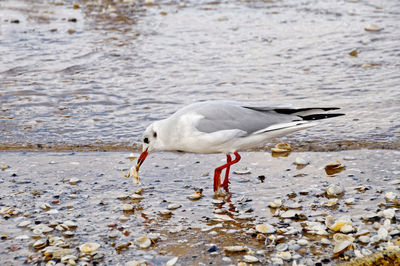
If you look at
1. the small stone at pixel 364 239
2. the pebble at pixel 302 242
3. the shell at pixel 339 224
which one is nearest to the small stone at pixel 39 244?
the pebble at pixel 302 242

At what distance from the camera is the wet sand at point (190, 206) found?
4.34 m

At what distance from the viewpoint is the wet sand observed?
4.34 meters

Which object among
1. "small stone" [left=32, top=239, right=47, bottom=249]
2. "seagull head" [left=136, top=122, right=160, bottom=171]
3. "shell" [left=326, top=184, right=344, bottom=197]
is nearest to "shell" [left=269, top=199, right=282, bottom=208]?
"shell" [left=326, top=184, right=344, bottom=197]

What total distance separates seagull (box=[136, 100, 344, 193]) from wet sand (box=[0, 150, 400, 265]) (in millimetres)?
378

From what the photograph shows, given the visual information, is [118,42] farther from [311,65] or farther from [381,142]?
[381,142]

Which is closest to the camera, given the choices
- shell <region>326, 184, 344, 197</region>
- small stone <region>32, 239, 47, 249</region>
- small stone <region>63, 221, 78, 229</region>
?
small stone <region>32, 239, 47, 249</region>

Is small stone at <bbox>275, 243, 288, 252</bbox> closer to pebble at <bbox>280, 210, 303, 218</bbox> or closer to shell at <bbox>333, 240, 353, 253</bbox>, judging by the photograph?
shell at <bbox>333, 240, 353, 253</bbox>

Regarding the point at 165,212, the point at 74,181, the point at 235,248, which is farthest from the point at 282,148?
the point at 235,248

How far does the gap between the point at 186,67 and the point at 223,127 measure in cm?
510

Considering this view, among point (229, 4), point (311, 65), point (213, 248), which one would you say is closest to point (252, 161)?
point (213, 248)

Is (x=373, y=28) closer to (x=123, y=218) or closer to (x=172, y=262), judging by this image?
(x=123, y=218)

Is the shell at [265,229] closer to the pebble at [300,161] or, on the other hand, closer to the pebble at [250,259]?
the pebble at [250,259]

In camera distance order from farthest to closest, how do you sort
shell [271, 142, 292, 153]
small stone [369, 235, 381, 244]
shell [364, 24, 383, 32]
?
shell [364, 24, 383, 32]
shell [271, 142, 292, 153]
small stone [369, 235, 381, 244]

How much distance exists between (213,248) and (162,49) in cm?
812
